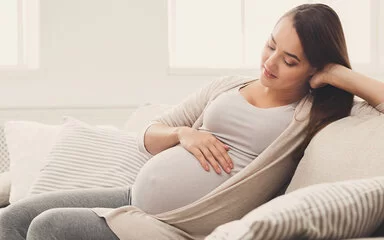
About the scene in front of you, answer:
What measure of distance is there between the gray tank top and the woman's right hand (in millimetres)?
15

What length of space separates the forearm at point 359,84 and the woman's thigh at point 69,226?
70cm

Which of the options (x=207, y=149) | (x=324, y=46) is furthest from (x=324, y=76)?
(x=207, y=149)

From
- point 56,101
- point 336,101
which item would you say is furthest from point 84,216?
point 56,101

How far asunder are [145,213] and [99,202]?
0.21 metres

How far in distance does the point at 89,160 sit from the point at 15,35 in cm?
179

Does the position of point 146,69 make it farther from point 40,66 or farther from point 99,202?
point 99,202

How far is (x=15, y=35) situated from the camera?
369 centimetres

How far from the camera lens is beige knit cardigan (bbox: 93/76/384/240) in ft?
4.61

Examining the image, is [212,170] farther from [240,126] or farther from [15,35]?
[15,35]

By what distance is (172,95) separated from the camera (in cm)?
364

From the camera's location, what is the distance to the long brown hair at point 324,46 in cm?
148

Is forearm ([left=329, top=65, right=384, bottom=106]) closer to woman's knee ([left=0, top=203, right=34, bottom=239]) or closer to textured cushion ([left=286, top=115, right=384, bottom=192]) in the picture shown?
textured cushion ([left=286, top=115, right=384, bottom=192])

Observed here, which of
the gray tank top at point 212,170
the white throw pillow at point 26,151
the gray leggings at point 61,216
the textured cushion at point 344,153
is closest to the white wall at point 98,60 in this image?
the white throw pillow at point 26,151

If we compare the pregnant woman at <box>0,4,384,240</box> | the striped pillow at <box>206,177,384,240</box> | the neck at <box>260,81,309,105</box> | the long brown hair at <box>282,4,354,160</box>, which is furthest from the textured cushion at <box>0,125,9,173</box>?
the striped pillow at <box>206,177,384,240</box>
